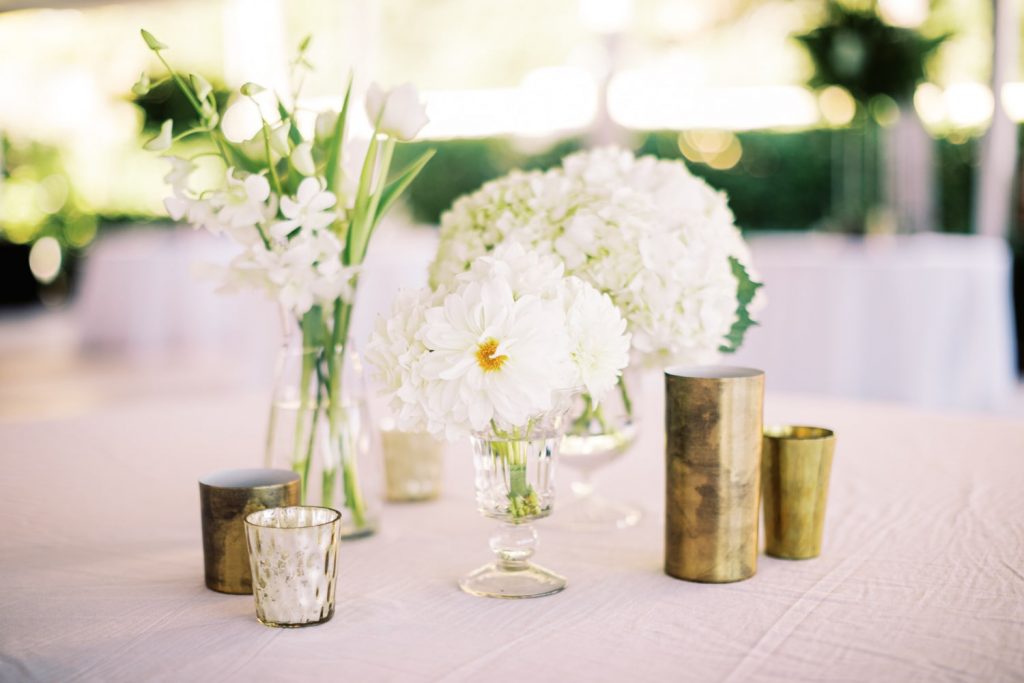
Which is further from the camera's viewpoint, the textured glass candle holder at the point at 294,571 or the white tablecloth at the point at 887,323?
the white tablecloth at the point at 887,323

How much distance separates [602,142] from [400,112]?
5452 mm

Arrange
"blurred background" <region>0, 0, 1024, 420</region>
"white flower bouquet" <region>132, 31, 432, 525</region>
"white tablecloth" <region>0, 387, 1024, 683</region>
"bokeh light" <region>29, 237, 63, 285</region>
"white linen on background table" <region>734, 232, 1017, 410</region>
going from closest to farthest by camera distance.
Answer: "white tablecloth" <region>0, 387, 1024, 683</region> → "white flower bouquet" <region>132, 31, 432, 525</region> → "white linen on background table" <region>734, 232, 1017, 410</region> → "blurred background" <region>0, 0, 1024, 420</region> → "bokeh light" <region>29, 237, 63, 285</region>

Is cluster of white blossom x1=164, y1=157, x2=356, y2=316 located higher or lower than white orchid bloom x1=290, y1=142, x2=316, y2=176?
lower

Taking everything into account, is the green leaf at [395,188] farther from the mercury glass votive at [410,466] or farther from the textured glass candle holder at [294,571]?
the textured glass candle holder at [294,571]

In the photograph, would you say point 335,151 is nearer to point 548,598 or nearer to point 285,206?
point 285,206

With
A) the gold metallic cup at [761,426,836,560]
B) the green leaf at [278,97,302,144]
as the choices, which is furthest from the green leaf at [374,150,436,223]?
the gold metallic cup at [761,426,836,560]

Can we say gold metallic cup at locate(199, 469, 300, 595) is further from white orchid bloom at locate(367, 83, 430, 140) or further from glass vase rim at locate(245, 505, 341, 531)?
white orchid bloom at locate(367, 83, 430, 140)

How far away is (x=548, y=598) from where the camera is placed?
0.86 meters

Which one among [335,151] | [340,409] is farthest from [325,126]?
[340,409]

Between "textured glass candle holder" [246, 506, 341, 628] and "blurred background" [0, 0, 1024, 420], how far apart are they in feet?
10.3

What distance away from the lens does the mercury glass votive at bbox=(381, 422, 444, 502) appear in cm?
117

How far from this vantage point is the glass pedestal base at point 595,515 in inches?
42.4

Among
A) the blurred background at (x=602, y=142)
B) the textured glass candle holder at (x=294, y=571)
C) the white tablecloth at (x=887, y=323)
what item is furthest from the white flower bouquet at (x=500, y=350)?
the blurred background at (x=602, y=142)

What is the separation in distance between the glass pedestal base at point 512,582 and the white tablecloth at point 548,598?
12mm
